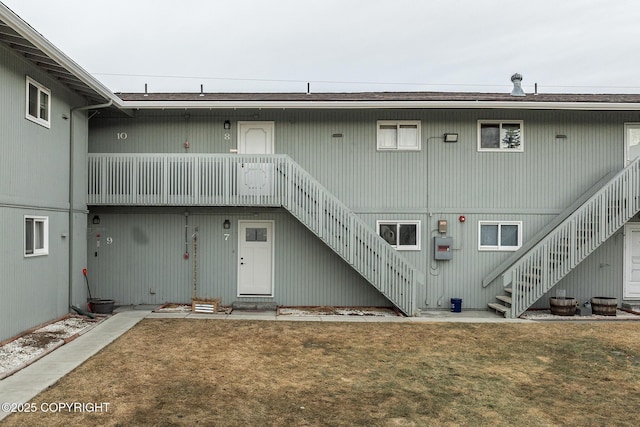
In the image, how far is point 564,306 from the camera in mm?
10516

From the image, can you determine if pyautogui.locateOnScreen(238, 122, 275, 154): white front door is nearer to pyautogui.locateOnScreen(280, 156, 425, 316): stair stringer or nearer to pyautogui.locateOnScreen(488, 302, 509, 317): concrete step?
pyautogui.locateOnScreen(280, 156, 425, 316): stair stringer

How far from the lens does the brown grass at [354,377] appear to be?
4.91 metres

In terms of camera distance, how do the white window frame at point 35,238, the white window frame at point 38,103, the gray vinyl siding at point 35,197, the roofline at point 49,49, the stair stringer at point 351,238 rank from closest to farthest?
the roofline at point 49,49
the gray vinyl siding at point 35,197
the white window frame at point 38,103
the white window frame at point 35,238
the stair stringer at point 351,238

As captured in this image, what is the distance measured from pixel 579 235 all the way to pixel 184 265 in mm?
9876

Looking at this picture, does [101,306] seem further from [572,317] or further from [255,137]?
[572,317]

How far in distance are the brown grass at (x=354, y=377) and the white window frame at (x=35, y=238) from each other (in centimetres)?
247

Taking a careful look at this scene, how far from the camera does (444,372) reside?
6.47 meters

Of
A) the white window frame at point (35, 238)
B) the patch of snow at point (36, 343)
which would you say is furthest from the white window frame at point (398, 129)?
the patch of snow at point (36, 343)

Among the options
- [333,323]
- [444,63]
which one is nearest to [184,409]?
[333,323]

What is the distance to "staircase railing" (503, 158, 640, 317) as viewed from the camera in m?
10.2

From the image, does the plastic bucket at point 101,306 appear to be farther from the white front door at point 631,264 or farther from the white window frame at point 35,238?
the white front door at point 631,264

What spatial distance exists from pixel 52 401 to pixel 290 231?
22.8 feet

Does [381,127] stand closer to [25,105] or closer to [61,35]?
[25,105]

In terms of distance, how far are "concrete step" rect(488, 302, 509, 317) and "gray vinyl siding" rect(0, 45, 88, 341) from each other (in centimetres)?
1020
